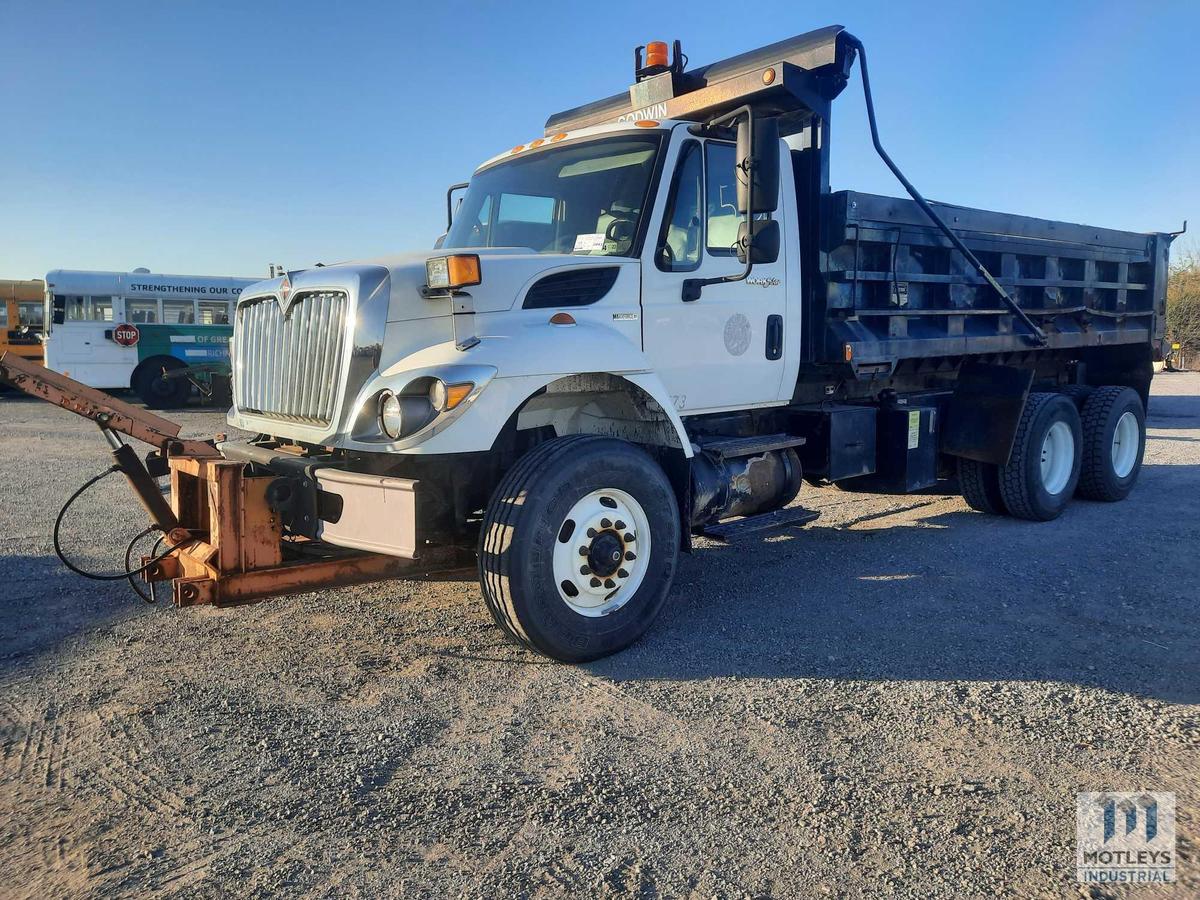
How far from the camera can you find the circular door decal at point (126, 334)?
20.3 m

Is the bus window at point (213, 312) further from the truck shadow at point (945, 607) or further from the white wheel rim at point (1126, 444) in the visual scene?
the white wheel rim at point (1126, 444)

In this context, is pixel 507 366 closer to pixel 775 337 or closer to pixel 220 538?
pixel 220 538

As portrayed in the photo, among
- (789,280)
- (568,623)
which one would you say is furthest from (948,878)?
(789,280)

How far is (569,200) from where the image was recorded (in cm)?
511

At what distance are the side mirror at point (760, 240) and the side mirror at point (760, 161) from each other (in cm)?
14

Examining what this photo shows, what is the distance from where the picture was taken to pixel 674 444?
4.77 metres

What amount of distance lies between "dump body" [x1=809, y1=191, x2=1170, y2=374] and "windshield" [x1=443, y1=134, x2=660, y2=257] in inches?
60.3

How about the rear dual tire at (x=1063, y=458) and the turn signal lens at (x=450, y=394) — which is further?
the rear dual tire at (x=1063, y=458)

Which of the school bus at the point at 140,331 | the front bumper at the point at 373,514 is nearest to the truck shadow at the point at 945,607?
the front bumper at the point at 373,514

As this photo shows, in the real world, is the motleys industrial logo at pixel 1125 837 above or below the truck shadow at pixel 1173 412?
below

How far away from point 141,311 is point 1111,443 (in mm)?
20126

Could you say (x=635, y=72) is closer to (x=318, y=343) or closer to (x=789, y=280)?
(x=789, y=280)

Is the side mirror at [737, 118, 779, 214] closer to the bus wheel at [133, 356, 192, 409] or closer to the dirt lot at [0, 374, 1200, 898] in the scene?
the dirt lot at [0, 374, 1200, 898]

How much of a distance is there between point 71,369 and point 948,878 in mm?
22066
